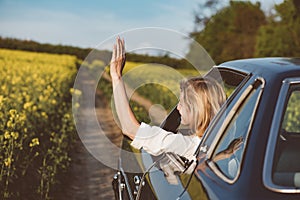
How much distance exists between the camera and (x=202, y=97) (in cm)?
313

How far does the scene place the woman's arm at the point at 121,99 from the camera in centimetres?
310

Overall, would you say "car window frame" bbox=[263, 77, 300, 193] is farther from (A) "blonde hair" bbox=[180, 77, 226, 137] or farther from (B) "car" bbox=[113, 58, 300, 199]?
(A) "blonde hair" bbox=[180, 77, 226, 137]

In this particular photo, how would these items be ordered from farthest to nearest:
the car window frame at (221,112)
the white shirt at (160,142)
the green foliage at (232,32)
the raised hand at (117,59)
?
the green foliage at (232,32), the raised hand at (117,59), the white shirt at (160,142), the car window frame at (221,112)

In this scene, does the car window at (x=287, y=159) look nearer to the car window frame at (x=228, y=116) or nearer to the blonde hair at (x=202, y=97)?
the car window frame at (x=228, y=116)

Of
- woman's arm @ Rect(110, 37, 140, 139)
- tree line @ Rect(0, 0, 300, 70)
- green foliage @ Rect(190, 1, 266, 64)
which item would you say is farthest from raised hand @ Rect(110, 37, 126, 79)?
green foliage @ Rect(190, 1, 266, 64)

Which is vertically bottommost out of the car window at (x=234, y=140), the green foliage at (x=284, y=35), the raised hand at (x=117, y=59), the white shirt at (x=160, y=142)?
the white shirt at (x=160, y=142)

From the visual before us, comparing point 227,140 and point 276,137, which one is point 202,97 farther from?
point 276,137

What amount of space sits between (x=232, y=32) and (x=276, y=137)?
52.3 metres

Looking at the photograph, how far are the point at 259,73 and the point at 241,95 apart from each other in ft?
0.43

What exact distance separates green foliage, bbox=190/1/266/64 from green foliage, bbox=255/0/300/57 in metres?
9.52

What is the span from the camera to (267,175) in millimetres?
2141

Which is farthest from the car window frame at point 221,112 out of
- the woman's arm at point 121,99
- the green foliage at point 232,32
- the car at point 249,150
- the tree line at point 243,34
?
the green foliage at point 232,32

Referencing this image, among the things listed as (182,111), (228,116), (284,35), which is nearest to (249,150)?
(228,116)

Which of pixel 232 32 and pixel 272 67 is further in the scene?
pixel 232 32
